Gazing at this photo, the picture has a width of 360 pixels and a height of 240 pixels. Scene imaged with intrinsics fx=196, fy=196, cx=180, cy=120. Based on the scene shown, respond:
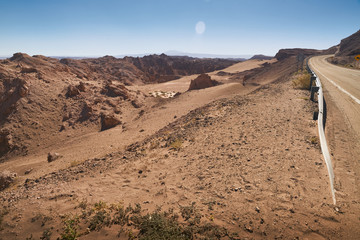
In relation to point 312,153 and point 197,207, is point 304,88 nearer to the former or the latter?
point 312,153

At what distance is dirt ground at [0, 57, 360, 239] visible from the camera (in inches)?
139

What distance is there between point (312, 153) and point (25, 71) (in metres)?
24.4

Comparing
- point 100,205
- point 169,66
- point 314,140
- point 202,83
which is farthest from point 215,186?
point 169,66

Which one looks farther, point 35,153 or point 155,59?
point 155,59

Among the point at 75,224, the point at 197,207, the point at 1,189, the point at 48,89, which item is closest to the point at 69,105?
the point at 48,89

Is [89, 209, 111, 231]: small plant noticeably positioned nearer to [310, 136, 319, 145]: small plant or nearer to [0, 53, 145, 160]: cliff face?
[310, 136, 319, 145]: small plant

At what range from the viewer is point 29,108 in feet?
53.8

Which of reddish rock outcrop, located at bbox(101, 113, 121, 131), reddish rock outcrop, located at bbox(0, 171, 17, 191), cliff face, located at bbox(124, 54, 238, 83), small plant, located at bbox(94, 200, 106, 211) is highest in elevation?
cliff face, located at bbox(124, 54, 238, 83)

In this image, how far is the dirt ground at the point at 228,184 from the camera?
139 inches

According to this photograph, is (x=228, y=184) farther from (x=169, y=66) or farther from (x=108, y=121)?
(x=169, y=66)

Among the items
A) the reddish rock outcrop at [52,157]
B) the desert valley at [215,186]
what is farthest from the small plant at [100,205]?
the reddish rock outcrop at [52,157]

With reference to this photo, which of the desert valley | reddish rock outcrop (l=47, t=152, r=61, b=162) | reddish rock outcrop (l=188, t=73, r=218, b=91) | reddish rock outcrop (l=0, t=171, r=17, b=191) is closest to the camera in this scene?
the desert valley

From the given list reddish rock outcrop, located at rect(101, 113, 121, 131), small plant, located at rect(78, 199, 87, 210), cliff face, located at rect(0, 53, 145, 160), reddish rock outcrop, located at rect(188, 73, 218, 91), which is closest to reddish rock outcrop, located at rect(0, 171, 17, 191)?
small plant, located at rect(78, 199, 87, 210)

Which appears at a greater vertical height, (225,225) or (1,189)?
(225,225)
